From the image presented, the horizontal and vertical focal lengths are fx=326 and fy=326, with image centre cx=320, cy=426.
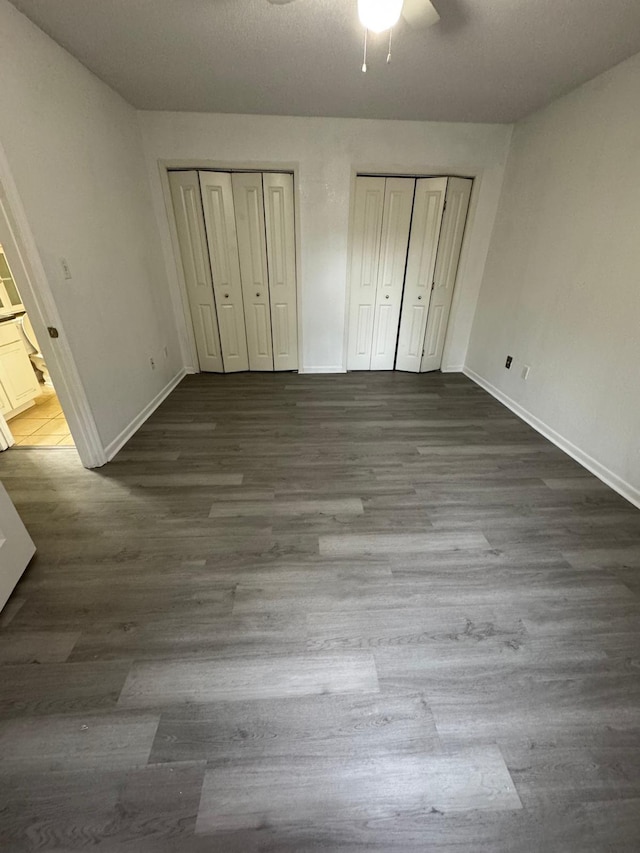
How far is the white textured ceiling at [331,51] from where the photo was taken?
1641 millimetres

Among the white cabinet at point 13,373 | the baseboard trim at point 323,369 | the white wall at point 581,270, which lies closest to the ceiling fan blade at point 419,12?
the white wall at point 581,270

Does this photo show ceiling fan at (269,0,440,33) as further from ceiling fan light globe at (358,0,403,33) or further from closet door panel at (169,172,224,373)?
closet door panel at (169,172,224,373)

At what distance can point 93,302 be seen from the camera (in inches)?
88.2

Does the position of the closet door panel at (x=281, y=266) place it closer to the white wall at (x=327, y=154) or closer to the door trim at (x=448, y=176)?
the white wall at (x=327, y=154)

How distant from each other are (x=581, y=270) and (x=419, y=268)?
5.16 feet

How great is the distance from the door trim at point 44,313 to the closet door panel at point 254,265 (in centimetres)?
206

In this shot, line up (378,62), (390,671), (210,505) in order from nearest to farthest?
(390,671) < (210,505) < (378,62)

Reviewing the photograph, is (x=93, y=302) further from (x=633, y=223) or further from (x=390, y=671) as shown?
(x=633, y=223)

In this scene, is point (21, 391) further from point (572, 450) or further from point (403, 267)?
point (572, 450)

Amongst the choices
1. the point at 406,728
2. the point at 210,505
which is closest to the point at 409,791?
→ the point at 406,728

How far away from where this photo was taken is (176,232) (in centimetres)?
336

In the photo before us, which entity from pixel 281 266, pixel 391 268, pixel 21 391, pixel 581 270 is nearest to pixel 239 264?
pixel 281 266

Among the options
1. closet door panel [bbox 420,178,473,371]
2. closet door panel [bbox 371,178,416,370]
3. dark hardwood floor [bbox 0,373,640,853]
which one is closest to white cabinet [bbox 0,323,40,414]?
dark hardwood floor [bbox 0,373,640,853]

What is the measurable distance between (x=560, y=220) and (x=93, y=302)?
3510 millimetres
